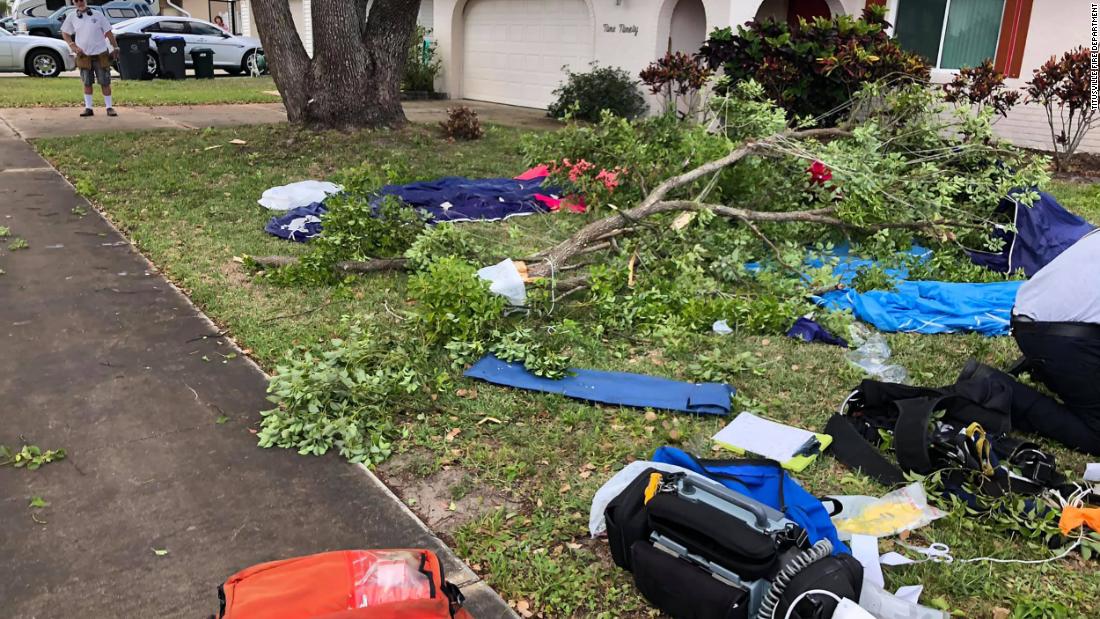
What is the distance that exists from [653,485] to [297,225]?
522cm

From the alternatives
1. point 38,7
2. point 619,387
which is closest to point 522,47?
point 619,387

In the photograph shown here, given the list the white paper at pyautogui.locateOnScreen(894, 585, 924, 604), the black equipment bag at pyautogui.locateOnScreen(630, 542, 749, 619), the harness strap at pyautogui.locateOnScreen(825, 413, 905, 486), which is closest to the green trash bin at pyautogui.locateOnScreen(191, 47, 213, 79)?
the harness strap at pyautogui.locateOnScreen(825, 413, 905, 486)

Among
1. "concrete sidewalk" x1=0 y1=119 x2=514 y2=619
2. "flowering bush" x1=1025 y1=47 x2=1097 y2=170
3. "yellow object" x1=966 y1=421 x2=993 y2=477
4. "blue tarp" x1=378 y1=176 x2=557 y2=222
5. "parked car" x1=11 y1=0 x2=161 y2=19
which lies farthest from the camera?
"parked car" x1=11 y1=0 x2=161 y2=19

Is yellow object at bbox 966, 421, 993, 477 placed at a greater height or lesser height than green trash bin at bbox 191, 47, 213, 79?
lesser

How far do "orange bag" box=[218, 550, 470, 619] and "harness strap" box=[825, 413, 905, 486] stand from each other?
7.09 feet

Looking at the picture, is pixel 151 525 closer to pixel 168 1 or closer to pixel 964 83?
pixel 964 83

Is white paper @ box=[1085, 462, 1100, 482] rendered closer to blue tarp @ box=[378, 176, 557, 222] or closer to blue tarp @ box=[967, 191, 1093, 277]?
blue tarp @ box=[967, 191, 1093, 277]

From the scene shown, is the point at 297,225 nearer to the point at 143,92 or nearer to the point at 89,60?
the point at 89,60

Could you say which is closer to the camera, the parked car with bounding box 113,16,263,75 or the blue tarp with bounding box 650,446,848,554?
the blue tarp with bounding box 650,446,848,554

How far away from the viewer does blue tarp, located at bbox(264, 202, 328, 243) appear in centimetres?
723

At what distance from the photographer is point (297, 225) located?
7.35 meters

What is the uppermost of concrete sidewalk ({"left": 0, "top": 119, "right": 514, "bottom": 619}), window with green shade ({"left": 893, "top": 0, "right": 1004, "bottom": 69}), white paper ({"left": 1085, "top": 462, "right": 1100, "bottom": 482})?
window with green shade ({"left": 893, "top": 0, "right": 1004, "bottom": 69})

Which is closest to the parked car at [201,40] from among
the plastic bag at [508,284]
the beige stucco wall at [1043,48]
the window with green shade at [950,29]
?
the window with green shade at [950,29]

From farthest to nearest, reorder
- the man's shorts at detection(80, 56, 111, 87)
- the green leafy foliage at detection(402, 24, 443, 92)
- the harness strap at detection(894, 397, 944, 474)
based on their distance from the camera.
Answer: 1. the green leafy foliage at detection(402, 24, 443, 92)
2. the man's shorts at detection(80, 56, 111, 87)
3. the harness strap at detection(894, 397, 944, 474)
